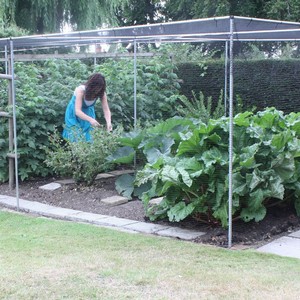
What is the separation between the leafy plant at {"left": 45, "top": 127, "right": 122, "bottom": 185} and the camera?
7.32 m

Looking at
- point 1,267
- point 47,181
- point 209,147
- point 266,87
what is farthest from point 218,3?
point 1,267

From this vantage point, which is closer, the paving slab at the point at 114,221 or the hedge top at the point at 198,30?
the hedge top at the point at 198,30

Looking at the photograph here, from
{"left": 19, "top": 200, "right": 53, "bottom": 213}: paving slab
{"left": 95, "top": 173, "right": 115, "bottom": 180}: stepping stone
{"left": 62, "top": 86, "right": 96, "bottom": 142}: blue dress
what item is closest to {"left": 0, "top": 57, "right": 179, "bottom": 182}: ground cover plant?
{"left": 62, "top": 86, "right": 96, "bottom": 142}: blue dress

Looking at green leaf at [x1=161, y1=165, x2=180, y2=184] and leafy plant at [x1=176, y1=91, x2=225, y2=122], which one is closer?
green leaf at [x1=161, y1=165, x2=180, y2=184]

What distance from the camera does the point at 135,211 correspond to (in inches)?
252

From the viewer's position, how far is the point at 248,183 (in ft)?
17.4

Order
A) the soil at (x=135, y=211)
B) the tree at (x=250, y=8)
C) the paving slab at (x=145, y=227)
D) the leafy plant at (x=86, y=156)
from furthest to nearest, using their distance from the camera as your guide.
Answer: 1. the tree at (x=250, y=8)
2. the leafy plant at (x=86, y=156)
3. the paving slab at (x=145, y=227)
4. the soil at (x=135, y=211)

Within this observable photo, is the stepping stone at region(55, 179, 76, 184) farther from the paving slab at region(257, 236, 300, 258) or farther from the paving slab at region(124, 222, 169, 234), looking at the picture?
the paving slab at region(257, 236, 300, 258)

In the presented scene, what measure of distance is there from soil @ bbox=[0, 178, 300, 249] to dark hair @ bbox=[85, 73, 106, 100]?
1.23m

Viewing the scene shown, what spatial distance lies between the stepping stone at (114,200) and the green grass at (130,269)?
1253 millimetres

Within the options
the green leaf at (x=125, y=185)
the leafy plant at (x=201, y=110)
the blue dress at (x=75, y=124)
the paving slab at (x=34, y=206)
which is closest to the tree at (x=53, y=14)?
the leafy plant at (x=201, y=110)

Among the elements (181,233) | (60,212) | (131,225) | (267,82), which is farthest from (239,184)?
(267,82)

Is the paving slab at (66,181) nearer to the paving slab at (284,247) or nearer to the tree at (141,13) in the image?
the paving slab at (284,247)

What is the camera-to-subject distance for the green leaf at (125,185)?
7035mm
